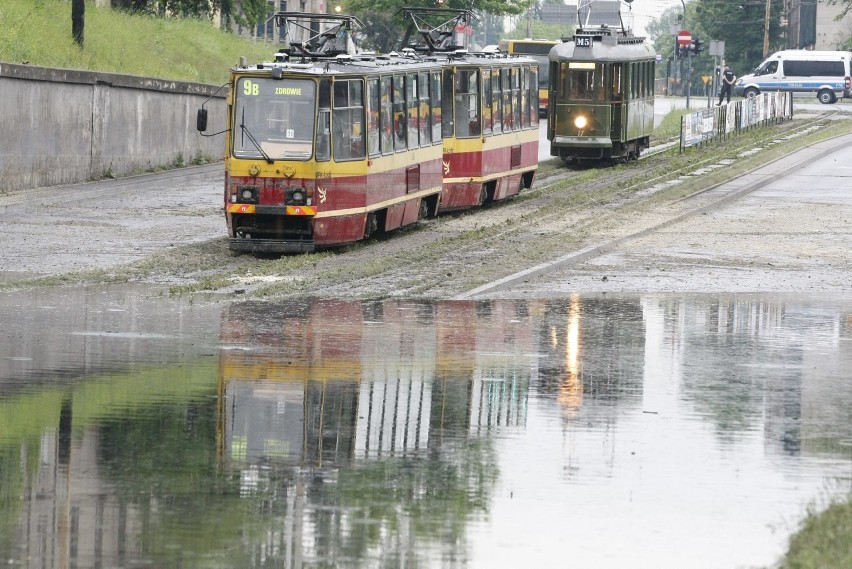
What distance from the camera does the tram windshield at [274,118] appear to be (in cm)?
2253

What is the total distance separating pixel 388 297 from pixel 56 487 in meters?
9.21

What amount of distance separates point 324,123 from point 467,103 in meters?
7.17

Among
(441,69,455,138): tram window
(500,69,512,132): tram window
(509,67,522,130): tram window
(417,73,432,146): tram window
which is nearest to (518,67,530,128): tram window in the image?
(509,67,522,130): tram window

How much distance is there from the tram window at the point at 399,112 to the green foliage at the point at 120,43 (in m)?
11.6

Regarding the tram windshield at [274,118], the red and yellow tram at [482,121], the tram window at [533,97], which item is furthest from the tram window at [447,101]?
the tram windshield at [274,118]

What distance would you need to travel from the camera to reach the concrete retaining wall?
102 ft

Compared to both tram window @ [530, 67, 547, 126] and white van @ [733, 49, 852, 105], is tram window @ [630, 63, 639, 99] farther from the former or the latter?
white van @ [733, 49, 852, 105]

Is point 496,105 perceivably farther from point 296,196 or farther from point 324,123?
point 296,196

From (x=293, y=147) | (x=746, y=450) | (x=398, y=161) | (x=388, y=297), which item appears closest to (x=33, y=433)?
(x=746, y=450)

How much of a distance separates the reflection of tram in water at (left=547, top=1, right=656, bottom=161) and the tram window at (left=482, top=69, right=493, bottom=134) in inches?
421

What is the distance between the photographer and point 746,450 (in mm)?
10641

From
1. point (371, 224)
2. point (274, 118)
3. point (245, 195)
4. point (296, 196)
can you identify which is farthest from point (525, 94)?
point (245, 195)

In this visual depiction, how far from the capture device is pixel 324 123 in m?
22.7

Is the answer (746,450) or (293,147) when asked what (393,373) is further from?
(293,147)
